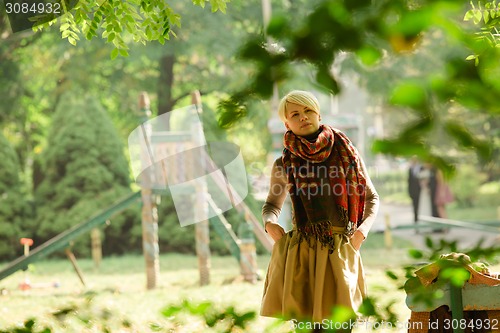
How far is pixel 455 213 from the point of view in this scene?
76.7 ft

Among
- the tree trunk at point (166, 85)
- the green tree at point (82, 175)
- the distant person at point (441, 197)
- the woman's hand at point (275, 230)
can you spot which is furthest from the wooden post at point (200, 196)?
the tree trunk at point (166, 85)

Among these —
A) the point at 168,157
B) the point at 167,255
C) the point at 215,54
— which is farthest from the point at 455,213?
the point at 168,157

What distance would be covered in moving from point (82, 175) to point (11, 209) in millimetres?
1492

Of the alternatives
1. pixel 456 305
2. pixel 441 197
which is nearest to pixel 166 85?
pixel 441 197

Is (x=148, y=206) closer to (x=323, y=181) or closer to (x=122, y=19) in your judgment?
(x=122, y=19)

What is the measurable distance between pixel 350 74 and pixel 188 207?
8.19 m

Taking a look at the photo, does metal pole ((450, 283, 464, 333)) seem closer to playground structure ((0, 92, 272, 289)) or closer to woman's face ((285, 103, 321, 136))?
woman's face ((285, 103, 321, 136))

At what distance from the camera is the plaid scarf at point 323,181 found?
12.9 ft

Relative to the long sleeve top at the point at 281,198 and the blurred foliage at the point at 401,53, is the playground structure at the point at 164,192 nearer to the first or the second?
the long sleeve top at the point at 281,198

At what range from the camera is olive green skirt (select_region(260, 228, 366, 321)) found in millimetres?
3898

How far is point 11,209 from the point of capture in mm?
16031

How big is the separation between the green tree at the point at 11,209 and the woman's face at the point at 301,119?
1280cm

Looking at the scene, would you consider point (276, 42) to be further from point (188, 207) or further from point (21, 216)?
point (21, 216)

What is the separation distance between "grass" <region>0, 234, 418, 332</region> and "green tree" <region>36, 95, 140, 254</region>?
29.0 inches
